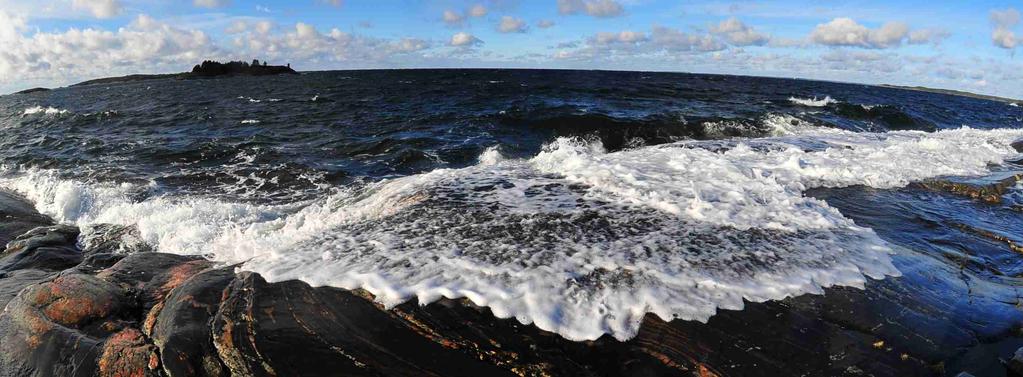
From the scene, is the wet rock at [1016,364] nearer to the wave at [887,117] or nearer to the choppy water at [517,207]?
the choppy water at [517,207]

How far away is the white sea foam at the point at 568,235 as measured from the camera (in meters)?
3.62

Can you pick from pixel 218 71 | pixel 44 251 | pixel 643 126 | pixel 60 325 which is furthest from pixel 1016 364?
pixel 218 71

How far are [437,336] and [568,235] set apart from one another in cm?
205

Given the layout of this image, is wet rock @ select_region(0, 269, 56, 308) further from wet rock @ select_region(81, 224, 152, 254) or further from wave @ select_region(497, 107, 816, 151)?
wave @ select_region(497, 107, 816, 151)

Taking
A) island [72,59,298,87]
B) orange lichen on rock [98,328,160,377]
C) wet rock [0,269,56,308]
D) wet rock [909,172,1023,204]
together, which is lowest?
wet rock [0,269,56,308]

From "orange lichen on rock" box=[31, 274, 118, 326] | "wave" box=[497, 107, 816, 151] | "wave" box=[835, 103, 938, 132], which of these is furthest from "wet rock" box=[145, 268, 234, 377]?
"wave" box=[835, 103, 938, 132]

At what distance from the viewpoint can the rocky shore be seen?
291 cm

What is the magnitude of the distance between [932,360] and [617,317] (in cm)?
197

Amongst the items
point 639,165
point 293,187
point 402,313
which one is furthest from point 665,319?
point 293,187

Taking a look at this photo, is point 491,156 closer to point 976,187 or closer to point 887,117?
point 976,187

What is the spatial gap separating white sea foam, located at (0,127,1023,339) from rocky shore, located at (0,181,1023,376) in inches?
7.3

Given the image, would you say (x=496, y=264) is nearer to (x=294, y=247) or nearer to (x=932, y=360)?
(x=294, y=247)

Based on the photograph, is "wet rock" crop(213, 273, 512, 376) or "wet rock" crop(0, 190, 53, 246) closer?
"wet rock" crop(213, 273, 512, 376)

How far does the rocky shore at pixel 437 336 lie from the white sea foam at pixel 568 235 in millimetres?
185
